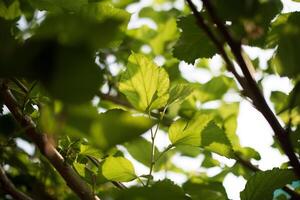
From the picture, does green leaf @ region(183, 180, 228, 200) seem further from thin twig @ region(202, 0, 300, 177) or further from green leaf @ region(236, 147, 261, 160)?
thin twig @ region(202, 0, 300, 177)

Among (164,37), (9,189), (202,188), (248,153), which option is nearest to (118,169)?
(9,189)

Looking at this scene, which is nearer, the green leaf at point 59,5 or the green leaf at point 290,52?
the green leaf at point 290,52

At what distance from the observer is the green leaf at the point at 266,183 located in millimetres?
594

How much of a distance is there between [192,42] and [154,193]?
0.37 meters

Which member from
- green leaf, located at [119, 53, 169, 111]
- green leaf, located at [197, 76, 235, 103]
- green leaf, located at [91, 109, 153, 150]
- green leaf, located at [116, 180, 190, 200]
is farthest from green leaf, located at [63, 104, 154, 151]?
green leaf, located at [197, 76, 235, 103]

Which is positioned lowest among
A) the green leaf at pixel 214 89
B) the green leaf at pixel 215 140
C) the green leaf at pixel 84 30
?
the green leaf at pixel 214 89

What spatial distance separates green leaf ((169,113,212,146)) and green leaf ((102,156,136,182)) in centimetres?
10

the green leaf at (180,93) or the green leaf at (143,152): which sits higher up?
the green leaf at (180,93)

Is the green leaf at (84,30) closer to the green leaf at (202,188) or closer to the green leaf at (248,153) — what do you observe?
the green leaf at (202,188)

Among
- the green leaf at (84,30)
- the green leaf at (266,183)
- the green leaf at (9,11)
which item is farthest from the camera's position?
the green leaf at (9,11)

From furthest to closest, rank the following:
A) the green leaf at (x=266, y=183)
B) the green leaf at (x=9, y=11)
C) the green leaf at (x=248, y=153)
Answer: the green leaf at (x=248, y=153) < the green leaf at (x=9, y=11) < the green leaf at (x=266, y=183)

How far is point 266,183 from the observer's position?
0.60 m

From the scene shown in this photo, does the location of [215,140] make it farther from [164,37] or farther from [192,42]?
[164,37]

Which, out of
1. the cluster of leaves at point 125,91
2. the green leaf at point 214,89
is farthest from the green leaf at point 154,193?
the green leaf at point 214,89
